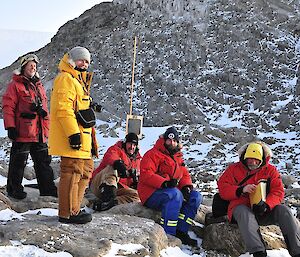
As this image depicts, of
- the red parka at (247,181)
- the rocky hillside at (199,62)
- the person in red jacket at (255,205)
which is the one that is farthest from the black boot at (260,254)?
the rocky hillside at (199,62)

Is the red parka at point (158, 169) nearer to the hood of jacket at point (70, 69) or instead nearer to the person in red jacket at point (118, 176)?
the person in red jacket at point (118, 176)

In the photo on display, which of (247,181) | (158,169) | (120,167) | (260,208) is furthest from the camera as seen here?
(120,167)

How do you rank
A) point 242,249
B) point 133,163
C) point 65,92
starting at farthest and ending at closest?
point 133,163 → point 242,249 → point 65,92

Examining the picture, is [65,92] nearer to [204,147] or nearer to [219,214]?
[219,214]

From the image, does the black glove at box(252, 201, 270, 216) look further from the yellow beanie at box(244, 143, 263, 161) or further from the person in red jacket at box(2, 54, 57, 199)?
the person in red jacket at box(2, 54, 57, 199)

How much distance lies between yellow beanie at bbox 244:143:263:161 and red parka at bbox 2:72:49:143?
278 cm

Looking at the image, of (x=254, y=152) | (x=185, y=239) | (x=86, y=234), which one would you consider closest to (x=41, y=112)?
(x=86, y=234)

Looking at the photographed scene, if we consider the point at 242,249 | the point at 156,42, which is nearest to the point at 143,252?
the point at 242,249

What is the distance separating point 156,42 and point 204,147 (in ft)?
47.4

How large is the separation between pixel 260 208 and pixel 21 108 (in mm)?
3289

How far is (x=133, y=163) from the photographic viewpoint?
23.4ft

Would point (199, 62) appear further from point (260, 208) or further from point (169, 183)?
point (260, 208)

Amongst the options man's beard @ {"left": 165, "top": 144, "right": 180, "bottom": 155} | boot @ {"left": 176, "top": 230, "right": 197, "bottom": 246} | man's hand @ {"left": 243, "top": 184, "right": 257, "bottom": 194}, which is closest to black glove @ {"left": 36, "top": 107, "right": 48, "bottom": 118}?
man's beard @ {"left": 165, "top": 144, "right": 180, "bottom": 155}

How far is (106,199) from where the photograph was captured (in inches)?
248
